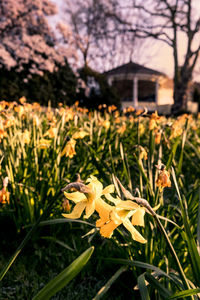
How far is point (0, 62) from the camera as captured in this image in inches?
390

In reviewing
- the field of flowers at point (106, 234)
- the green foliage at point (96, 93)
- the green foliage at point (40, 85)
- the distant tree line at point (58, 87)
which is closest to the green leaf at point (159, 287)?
the field of flowers at point (106, 234)

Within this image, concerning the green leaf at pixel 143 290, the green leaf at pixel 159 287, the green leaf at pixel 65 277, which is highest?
the green leaf at pixel 65 277

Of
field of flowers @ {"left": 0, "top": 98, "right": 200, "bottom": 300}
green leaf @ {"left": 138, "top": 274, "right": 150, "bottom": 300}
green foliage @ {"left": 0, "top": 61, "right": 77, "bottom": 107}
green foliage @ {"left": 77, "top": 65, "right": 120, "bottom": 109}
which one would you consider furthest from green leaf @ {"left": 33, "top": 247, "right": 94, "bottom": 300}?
green foliage @ {"left": 77, "top": 65, "right": 120, "bottom": 109}

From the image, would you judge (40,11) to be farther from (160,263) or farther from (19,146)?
(160,263)

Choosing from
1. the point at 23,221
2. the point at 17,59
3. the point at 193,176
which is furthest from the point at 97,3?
the point at 23,221

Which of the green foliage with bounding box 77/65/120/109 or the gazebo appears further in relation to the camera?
the gazebo

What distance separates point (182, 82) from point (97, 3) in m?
9.89

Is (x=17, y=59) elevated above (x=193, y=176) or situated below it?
above

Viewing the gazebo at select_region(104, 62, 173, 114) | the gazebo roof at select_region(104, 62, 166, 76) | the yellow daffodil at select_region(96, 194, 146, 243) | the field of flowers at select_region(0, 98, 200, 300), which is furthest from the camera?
the gazebo roof at select_region(104, 62, 166, 76)

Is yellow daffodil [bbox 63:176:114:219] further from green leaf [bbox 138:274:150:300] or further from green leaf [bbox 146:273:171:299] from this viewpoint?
green leaf [bbox 146:273:171:299]

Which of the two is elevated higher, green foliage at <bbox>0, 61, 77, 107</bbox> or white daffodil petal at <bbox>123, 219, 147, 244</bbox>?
green foliage at <bbox>0, 61, 77, 107</bbox>

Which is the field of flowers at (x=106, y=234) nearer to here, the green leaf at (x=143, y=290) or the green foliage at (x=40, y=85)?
the green leaf at (x=143, y=290)

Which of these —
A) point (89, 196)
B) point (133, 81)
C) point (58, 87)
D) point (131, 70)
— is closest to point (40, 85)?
point (58, 87)

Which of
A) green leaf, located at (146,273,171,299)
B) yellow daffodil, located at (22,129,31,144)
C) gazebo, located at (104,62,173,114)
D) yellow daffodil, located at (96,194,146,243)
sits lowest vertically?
green leaf, located at (146,273,171,299)
